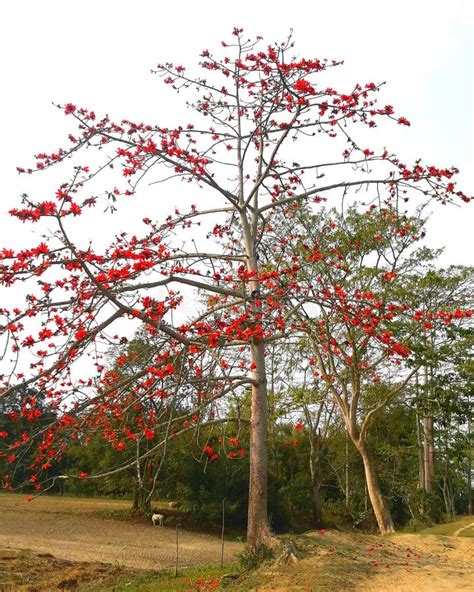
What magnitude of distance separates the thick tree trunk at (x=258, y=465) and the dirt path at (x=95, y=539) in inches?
188

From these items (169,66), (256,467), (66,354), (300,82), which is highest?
(169,66)

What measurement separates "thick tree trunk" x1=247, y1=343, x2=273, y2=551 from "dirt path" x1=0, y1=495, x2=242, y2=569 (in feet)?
15.7

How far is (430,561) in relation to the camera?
19.1 feet

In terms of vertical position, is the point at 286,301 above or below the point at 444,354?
below

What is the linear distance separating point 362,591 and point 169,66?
18.0 feet

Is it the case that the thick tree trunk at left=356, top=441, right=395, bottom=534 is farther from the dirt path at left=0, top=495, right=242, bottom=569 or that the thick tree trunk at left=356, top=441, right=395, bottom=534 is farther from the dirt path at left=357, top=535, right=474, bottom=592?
the dirt path at left=357, top=535, right=474, bottom=592

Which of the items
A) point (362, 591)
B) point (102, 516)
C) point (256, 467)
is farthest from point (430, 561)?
point (102, 516)

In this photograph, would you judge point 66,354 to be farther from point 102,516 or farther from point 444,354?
point 102,516

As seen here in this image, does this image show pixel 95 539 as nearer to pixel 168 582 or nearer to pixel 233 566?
pixel 168 582

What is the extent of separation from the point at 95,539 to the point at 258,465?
911 centimetres

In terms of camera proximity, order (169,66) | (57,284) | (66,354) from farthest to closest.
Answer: (169,66) < (57,284) < (66,354)

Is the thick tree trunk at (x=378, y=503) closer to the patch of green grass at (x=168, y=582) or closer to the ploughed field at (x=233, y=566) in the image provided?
the ploughed field at (x=233, y=566)

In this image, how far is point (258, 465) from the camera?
18.9 feet

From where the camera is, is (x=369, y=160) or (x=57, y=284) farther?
(x=369, y=160)
